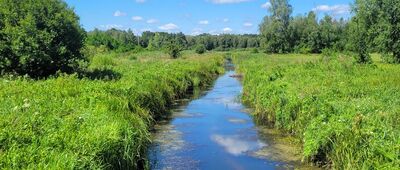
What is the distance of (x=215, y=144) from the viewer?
52.5 feet

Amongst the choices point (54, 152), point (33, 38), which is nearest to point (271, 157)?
point (54, 152)

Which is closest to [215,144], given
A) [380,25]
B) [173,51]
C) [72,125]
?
[72,125]

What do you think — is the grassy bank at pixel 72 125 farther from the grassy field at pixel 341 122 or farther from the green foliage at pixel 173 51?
the green foliage at pixel 173 51

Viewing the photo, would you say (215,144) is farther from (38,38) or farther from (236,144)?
(38,38)

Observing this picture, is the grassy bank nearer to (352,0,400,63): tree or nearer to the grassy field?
the grassy field

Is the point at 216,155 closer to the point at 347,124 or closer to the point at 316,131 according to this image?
the point at 316,131

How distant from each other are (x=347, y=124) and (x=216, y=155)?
4.61 m

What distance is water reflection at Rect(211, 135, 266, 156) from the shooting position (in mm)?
15039

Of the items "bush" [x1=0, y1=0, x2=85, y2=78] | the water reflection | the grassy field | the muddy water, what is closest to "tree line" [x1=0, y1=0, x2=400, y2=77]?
"bush" [x1=0, y1=0, x2=85, y2=78]

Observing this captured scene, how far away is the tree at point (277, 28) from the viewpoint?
352 ft

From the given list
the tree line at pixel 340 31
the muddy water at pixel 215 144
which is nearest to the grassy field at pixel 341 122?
the muddy water at pixel 215 144

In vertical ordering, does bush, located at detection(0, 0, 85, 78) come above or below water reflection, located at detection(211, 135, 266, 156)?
above

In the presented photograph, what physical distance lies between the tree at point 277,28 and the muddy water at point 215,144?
281 ft

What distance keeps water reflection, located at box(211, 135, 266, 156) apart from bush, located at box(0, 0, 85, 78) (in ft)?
30.9
